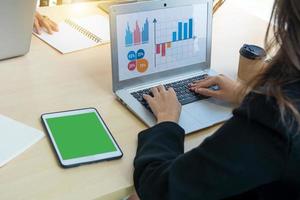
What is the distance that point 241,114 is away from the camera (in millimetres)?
689

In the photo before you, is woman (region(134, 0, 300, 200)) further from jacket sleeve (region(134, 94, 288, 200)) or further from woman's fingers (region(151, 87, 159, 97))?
woman's fingers (region(151, 87, 159, 97))

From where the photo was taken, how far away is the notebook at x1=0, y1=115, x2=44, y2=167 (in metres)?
0.90

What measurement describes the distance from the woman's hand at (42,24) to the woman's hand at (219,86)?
0.56 metres

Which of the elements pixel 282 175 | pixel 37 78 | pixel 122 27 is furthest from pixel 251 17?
pixel 282 175

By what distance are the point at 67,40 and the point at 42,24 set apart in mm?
127

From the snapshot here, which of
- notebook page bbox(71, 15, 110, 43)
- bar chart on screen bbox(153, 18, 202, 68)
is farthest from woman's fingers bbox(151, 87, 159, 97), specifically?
notebook page bbox(71, 15, 110, 43)

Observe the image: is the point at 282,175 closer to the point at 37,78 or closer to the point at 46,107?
the point at 46,107

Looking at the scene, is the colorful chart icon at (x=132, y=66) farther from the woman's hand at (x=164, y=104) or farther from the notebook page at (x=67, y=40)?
the notebook page at (x=67, y=40)

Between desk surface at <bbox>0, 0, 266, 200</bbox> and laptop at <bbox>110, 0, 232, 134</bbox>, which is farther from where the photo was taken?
laptop at <bbox>110, 0, 232, 134</bbox>

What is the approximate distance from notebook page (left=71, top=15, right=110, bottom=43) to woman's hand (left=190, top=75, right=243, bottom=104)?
42 centimetres

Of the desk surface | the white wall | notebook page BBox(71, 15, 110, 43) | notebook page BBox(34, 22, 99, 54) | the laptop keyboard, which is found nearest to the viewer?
the desk surface

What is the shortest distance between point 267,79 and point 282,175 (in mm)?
156

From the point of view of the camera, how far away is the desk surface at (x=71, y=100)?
85 centimetres

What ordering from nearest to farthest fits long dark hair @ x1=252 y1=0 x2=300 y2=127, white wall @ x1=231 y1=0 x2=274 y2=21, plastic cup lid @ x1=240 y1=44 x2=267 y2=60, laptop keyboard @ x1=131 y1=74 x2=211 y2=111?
long dark hair @ x1=252 y1=0 x2=300 y2=127, laptop keyboard @ x1=131 y1=74 x2=211 y2=111, plastic cup lid @ x1=240 y1=44 x2=267 y2=60, white wall @ x1=231 y1=0 x2=274 y2=21
